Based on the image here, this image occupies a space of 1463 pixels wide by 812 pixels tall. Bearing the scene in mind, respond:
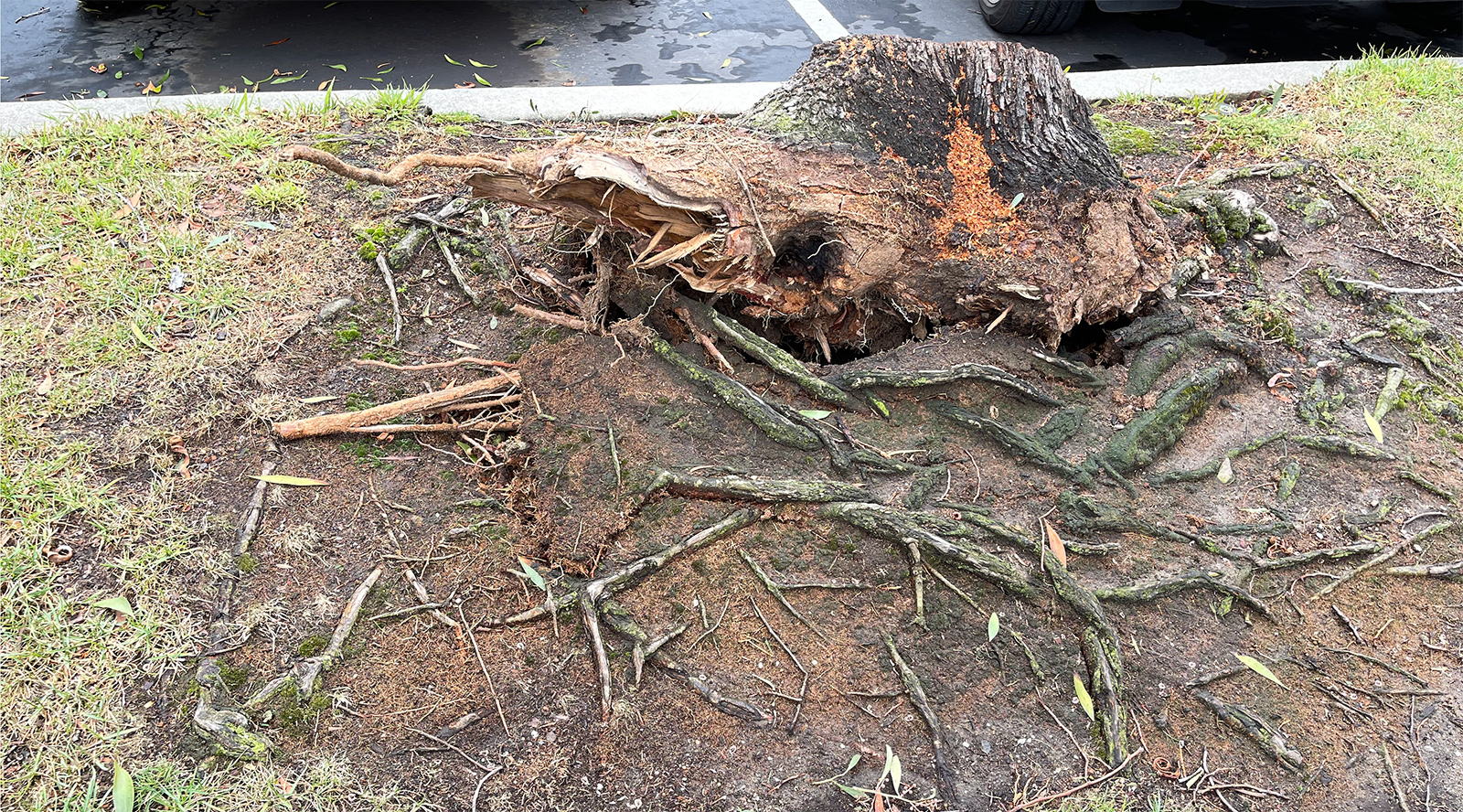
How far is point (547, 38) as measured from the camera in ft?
→ 18.5

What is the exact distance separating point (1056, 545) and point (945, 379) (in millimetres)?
557

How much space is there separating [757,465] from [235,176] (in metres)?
2.50

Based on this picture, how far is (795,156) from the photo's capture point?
8.75 ft

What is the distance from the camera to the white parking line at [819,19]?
585cm

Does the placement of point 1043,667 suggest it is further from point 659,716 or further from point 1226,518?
point 659,716

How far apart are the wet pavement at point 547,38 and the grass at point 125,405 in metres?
1.37

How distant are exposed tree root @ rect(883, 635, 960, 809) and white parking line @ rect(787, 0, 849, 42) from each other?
450cm

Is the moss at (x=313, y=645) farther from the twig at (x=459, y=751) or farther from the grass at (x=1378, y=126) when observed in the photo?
the grass at (x=1378, y=126)

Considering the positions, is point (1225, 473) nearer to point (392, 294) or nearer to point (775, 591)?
point (775, 591)

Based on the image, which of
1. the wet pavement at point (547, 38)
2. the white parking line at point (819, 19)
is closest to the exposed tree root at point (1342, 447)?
the wet pavement at point (547, 38)

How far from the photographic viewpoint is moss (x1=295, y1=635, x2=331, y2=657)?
2170 millimetres

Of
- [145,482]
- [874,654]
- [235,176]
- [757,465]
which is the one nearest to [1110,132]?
[757,465]

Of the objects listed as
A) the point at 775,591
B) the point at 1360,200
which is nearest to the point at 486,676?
the point at 775,591

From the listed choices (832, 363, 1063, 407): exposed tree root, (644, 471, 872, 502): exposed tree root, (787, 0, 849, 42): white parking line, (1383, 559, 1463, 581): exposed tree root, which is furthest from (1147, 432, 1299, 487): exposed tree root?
(787, 0, 849, 42): white parking line
